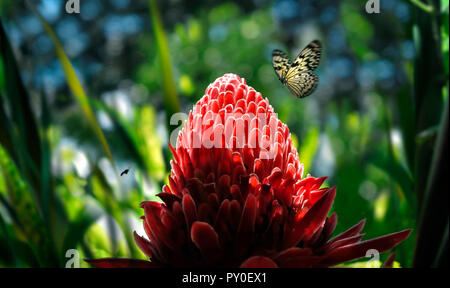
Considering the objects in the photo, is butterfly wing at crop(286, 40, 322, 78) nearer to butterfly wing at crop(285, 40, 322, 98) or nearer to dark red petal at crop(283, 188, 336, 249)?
butterfly wing at crop(285, 40, 322, 98)

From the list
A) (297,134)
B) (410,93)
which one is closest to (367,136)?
(410,93)

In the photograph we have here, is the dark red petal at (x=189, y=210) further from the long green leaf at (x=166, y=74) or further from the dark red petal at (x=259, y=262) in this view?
the long green leaf at (x=166, y=74)

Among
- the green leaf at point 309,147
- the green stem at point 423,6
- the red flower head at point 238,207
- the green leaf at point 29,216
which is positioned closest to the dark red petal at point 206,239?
the red flower head at point 238,207

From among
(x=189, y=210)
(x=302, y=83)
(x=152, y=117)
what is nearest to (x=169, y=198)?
(x=189, y=210)

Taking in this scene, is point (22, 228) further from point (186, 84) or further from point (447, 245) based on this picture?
point (447, 245)

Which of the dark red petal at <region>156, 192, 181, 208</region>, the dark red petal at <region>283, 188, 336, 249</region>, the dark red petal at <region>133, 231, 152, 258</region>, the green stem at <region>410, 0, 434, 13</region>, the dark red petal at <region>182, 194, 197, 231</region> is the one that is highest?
the green stem at <region>410, 0, 434, 13</region>

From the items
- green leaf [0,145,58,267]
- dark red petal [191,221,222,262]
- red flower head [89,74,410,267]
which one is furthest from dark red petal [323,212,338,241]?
green leaf [0,145,58,267]

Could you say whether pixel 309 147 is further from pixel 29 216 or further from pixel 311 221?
pixel 29 216
